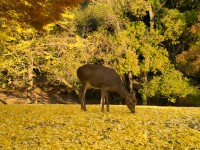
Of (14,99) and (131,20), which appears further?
(14,99)

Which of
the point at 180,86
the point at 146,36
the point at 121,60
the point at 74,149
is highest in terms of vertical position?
the point at 146,36

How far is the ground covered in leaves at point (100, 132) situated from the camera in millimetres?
11000

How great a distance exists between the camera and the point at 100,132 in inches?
489

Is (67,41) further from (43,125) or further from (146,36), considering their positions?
(43,125)

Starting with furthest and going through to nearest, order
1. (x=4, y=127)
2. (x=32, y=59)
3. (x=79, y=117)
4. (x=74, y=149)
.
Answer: (x=32, y=59) < (x=79, y=117) < (x=4, y=127) < (x=74, y=149)

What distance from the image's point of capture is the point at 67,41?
2909cm

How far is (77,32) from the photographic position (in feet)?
112

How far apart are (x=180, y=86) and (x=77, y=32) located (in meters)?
11.1

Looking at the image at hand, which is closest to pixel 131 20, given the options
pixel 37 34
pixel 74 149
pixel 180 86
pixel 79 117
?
pixel 180 86

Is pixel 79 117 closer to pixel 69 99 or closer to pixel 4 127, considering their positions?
pixel 4 127

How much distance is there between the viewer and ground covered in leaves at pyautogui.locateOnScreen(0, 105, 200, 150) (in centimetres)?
1100

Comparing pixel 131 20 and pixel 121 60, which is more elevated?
pixel 131 20

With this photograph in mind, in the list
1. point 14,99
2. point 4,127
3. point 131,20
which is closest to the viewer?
point 4,127

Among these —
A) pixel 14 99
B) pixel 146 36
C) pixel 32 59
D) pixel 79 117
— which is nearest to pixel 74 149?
pixel 79 117
